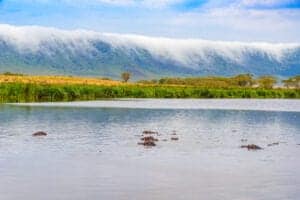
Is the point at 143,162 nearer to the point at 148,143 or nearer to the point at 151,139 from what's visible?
the point at 148,143

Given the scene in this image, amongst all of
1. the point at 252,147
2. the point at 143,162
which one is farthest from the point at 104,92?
the point at 143,162

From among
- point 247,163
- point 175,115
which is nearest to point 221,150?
point 247,163

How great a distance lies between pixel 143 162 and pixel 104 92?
2355 inches

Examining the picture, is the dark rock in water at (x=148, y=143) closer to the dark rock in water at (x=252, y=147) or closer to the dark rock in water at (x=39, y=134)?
the dark rock in water at (x=252, y=147)

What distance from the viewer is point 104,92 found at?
266ft

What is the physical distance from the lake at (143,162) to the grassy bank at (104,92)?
31.5 m

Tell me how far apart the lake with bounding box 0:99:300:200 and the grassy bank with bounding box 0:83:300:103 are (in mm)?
31451

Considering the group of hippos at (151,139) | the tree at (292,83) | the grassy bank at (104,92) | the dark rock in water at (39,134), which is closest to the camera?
the group of hippos at (151,139)

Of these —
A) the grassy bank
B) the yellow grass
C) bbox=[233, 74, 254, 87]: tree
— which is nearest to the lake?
the grassy bank

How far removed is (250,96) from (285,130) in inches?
2382

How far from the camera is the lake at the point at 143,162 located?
16906 millimetres

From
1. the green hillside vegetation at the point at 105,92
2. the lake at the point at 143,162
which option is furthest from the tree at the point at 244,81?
the lake at the point at 143,162

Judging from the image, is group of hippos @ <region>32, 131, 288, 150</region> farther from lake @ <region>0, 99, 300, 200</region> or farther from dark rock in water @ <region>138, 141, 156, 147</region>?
lake @ <region>0, 99, 300, 200</region>

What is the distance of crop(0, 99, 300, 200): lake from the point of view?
16906 mm
